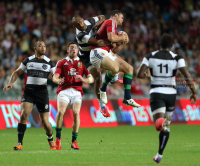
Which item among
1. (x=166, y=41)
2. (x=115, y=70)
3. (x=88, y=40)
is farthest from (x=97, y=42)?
(x=166, y=41)

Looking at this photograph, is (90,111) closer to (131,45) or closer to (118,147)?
(131,45)

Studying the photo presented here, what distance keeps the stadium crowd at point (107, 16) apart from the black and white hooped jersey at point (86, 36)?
7561 mm

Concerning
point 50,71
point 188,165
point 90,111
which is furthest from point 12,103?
point 188,165

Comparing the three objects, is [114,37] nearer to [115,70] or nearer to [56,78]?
[115,70]

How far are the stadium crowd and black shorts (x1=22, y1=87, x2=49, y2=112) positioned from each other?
6.74 meters

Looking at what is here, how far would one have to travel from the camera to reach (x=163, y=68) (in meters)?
7.66

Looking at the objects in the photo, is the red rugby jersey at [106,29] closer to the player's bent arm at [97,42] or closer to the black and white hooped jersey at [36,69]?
the player's bent arm at [97,42]

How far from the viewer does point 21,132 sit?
10.5 metres

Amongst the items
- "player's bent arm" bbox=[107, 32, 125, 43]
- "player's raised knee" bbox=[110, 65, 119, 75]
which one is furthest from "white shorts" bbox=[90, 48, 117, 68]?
"player's bent arm" bbox=[107, 32, 125, 43]

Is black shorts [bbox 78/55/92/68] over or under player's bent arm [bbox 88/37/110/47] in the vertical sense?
under

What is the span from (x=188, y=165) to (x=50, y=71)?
450 cm

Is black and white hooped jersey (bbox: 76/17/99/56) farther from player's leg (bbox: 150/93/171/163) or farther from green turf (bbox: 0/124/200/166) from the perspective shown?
player's leg (bbox: 150/93/171/163)

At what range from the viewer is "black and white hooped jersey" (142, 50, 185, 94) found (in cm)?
766

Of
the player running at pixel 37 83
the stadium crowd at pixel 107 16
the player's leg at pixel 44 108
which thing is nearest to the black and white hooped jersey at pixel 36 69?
the player running at pixel 37 83
